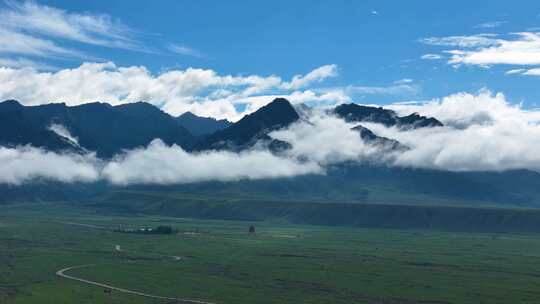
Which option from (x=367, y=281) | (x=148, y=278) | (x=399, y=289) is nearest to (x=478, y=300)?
(x=399, y=289)

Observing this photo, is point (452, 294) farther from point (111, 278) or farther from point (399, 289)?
point (111, 278)

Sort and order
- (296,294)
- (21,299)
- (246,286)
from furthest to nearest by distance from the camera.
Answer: (246,286) < (296,294) < (21,299)

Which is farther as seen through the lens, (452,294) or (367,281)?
(367,281)

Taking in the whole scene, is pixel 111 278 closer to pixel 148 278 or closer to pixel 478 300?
pixel 148 278

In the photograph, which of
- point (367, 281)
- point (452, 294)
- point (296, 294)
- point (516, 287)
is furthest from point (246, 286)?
point (516, 287)

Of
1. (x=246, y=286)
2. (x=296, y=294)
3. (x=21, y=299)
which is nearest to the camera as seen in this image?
(x=21, y=299)

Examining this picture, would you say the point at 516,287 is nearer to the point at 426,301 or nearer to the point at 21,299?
the point at 426,301

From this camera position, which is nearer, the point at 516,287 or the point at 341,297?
the point at 341,297

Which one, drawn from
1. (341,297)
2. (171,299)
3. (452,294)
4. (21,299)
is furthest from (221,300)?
(452,294)
